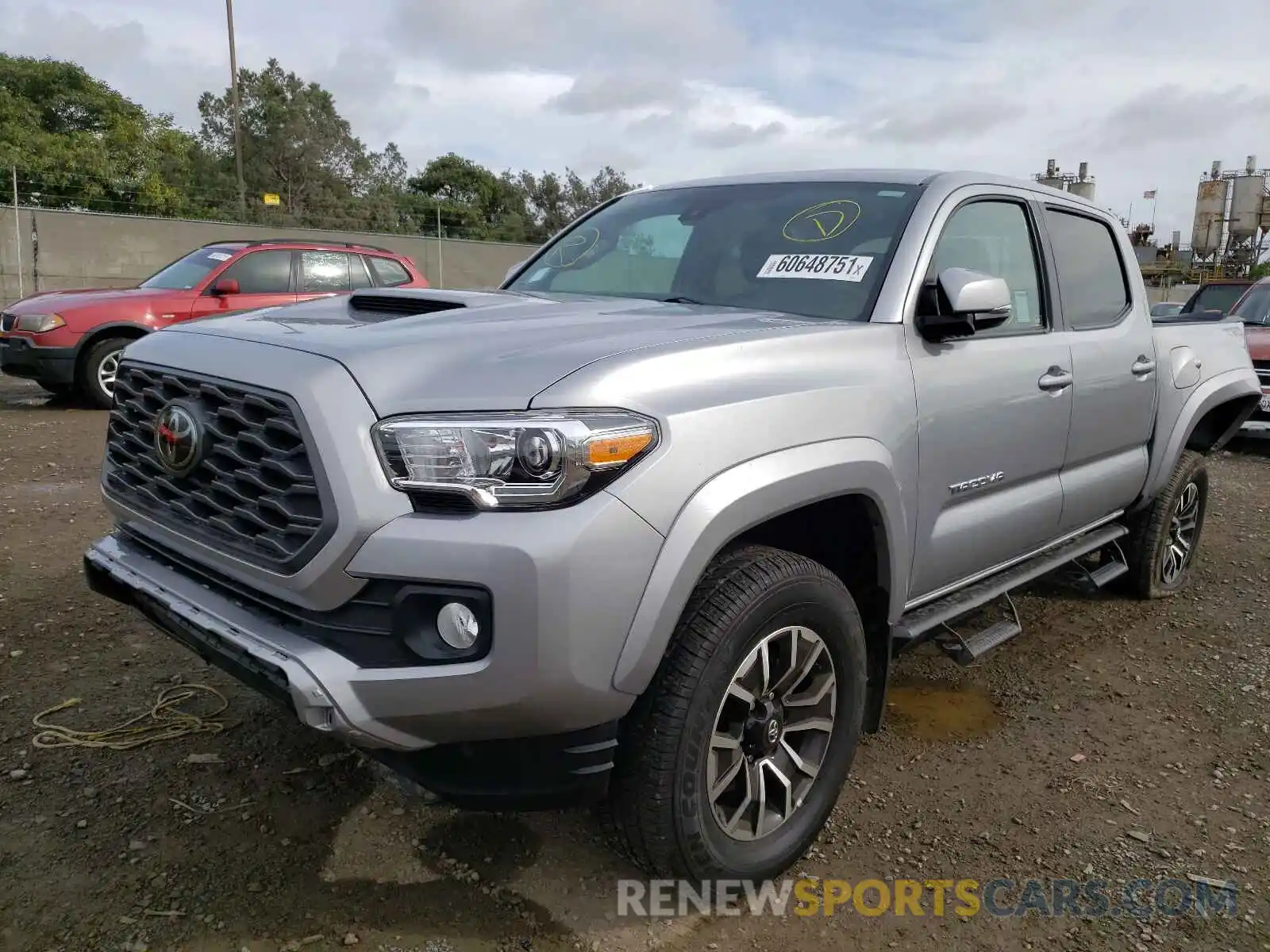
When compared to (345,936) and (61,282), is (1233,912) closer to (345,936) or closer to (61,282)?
(345,936)

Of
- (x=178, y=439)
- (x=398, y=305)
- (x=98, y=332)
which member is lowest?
(x=98, y=332)

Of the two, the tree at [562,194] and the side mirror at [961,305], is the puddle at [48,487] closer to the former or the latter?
the side mirror at [961,305]

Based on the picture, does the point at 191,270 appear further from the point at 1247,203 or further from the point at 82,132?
the point at 1247,203

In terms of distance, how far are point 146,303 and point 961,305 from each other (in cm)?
862

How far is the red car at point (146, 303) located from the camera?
353 inches

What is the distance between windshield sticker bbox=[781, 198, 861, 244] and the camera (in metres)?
3.17

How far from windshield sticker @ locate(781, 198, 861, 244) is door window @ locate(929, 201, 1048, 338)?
31 cm

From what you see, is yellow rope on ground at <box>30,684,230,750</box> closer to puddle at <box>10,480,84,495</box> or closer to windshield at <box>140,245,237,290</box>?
puddle at <box>10,480,84,495</box>

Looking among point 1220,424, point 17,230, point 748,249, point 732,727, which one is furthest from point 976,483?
point 17,230

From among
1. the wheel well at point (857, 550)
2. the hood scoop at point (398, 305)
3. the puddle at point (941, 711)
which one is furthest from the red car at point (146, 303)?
the wheel well at point (857, 550)

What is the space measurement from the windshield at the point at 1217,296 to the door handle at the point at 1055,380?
10649 mm

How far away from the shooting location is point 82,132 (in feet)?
142

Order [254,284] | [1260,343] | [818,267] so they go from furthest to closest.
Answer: [1260,343]
[254,284]
[818,267]

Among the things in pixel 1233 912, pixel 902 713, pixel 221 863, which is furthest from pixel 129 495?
pixel 1233 912
